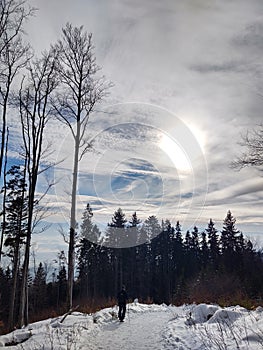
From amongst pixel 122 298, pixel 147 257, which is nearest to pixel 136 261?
pixel 147 257

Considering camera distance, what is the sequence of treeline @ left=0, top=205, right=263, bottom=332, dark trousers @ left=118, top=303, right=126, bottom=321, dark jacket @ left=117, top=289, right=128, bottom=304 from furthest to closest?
treeline @ left=0, top=205, right=263, bottom=332 < dark jacket @ left=117, top=289, right=128, bottom=304 < dark trousers @ left=118, top=303, right=126, bottom=321

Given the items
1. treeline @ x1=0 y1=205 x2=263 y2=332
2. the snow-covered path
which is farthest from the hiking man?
treeline @ x1=0 y1=205 x2=263 y2=332

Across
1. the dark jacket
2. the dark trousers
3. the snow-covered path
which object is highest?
the dark jacket

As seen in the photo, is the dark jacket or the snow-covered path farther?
the dark jacket

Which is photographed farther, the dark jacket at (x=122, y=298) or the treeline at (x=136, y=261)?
the treeline at (x=136, y=261)

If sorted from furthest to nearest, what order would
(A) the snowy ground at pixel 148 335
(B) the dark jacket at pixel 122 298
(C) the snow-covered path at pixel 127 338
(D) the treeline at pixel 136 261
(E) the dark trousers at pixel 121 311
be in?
1. (D) the treeline at pixel 136 261
2. (B) the dark jacket at pixel 122 298
3. (E) the dark trousers at pixel 121 311
4. (C) the snow-covered path at pixel 127 338
5. (A) the snowy ground at pixel 148 335

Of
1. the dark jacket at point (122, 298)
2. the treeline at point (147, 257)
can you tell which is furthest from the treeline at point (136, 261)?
the dark jacket at point (122, 298)

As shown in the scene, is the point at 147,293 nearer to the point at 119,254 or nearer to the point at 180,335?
the point at 119,254

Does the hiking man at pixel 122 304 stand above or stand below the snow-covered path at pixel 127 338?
above

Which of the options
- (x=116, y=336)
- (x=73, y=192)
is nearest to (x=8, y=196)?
(x=73, y=192)

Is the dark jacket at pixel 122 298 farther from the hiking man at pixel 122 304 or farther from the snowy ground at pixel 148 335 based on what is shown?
the snowy ground at pixel 148 335

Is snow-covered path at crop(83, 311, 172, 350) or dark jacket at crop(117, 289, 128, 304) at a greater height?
dark jacket at crop(117, 289, 128, 304)

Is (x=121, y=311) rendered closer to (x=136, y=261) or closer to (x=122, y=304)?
(x=122, y=304)

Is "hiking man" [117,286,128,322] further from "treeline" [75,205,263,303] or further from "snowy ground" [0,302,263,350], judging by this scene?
"treeline" [75,205,263,303]
